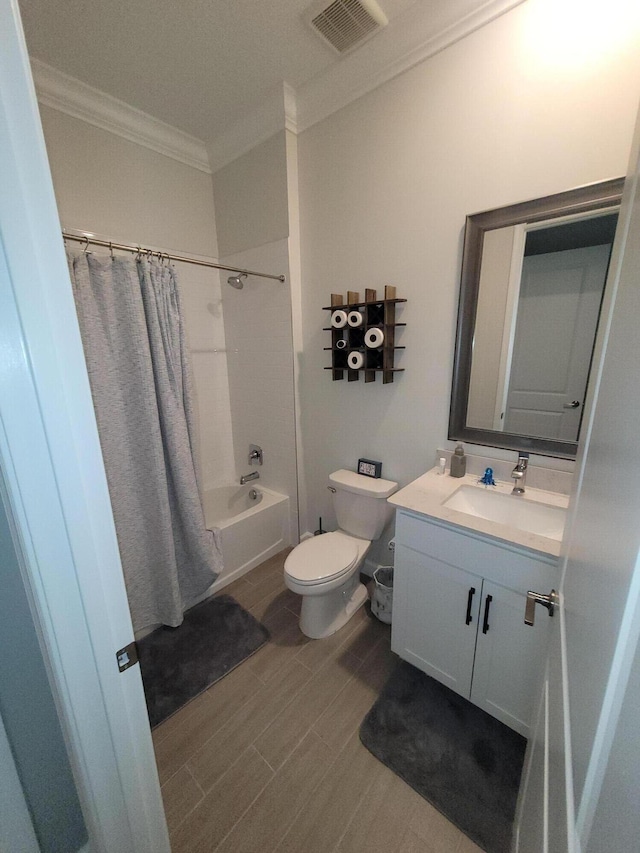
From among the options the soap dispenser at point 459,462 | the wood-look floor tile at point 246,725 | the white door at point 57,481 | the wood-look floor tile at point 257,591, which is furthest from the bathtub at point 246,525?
the white door at point 57,481

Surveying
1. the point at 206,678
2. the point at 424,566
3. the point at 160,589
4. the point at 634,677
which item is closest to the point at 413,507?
the point at 424,566

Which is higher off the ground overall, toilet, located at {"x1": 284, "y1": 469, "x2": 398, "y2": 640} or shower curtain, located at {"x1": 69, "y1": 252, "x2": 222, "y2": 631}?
shower curtain, located at {"x1": 69, "y1": 252, "x2": 222, "y2": 631}

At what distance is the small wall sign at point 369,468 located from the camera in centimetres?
194

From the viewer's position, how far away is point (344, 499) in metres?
1.93

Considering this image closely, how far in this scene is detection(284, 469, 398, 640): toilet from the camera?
1.61 meters

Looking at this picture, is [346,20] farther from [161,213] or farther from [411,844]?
[411,844]

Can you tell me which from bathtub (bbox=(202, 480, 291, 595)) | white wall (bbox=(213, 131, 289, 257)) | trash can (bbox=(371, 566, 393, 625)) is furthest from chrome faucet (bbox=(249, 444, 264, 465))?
white wall (bbox=(213, 131, 289, 257))

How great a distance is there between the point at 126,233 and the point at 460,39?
6.38ft

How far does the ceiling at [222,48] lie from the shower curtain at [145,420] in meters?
0.96

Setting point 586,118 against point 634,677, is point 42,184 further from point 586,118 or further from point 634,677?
point 586,118

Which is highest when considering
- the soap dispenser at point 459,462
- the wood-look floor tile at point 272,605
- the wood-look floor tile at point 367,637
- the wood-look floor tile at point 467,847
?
the soap dispenser at point 459,462

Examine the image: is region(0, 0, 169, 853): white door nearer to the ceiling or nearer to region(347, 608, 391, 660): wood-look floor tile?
region(347, 608, 391, 660): wood-look floor tile

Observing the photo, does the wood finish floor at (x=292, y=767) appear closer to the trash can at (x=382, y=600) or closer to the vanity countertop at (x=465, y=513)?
the trash can at (x=382, y=600)

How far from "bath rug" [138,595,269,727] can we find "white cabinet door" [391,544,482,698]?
2.52 ft
